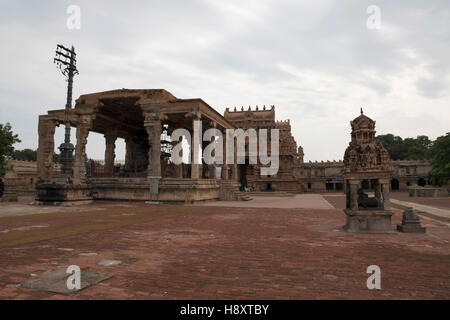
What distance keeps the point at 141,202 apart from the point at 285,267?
17808 mm

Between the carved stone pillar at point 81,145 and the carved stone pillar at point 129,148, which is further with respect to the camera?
the carved stone pillar at point 129,148

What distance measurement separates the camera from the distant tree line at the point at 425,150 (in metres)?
39.4

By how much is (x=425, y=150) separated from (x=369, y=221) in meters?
74.6

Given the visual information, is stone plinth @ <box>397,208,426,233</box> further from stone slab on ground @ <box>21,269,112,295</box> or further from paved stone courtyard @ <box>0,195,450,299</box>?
stone slab on ground @ <box>21,269,112,295</box>

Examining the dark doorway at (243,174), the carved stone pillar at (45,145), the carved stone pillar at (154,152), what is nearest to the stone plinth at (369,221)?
the carved stone pillar at (154,152)

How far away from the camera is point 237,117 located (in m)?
61.9

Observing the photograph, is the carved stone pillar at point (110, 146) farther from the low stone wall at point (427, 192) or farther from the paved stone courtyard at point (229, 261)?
the low stone wall at point (427, 192)

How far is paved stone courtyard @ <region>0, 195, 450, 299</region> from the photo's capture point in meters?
3.86

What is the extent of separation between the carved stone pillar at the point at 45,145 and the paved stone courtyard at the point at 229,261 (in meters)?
19.9

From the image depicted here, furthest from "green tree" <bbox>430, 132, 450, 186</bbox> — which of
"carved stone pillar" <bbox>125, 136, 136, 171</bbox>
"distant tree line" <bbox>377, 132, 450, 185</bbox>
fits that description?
"carved stone pillar" <bbox>125, 136, 136, 171</bbox>

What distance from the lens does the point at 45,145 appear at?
26281mm

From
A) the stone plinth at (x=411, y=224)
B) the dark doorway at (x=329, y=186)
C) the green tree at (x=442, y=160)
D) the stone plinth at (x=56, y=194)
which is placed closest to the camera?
the stone plinth at (x=411, y=224)

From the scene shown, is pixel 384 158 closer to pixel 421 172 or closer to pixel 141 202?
pixel 141 202
